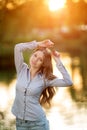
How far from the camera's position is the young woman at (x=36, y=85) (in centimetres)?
516

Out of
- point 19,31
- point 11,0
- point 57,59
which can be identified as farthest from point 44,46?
point 19,31

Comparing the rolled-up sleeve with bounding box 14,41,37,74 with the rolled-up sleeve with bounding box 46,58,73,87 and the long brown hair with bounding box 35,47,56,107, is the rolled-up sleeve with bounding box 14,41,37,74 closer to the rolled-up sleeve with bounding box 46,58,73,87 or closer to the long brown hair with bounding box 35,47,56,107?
the long brown hair with bounding box 35,47,56,107

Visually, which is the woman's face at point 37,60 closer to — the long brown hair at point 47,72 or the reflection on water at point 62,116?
the long brown hair at point 47,72

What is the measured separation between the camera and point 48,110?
10742mm

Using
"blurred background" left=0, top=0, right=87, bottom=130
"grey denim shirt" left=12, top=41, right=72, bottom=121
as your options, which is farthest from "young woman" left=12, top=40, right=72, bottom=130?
"blurred background" left=0, top=0, right=87, bottom=130

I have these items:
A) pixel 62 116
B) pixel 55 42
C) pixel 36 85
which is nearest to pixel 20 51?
pixel 36 85

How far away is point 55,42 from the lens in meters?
42.3

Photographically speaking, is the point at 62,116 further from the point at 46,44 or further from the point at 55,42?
the point at 55,42

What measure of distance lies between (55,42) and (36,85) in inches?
1463

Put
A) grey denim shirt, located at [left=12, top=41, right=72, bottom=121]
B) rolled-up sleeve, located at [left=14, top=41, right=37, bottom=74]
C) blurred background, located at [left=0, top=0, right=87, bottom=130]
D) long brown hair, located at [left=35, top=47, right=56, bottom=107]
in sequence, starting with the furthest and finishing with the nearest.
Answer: blurred background, located at [left=0, top=0, right=87, bottom=130] < rolled-up sleeve, located at [left=14, top=41, right=37, bottom=74] < long brown hair, located at [left=35, top=47, right=56, bottom=107] < grey denim shirt, located at [left=12, top=41, right=72, bottom=121]

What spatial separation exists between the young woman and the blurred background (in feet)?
7.31

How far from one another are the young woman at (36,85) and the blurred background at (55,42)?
2227 mm

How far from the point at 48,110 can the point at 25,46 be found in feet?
17.6

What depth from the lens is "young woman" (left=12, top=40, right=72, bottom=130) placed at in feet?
16.9
